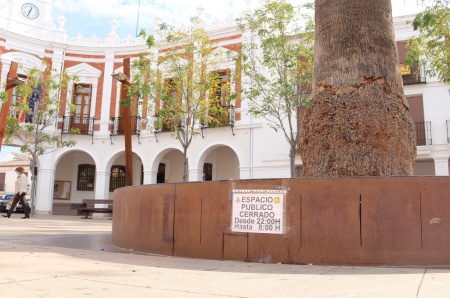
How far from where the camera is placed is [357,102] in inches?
214

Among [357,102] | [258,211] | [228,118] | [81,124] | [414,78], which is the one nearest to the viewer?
[258,211]

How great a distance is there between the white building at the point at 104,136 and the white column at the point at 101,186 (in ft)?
0.17

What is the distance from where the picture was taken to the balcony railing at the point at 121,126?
2214 centimetres

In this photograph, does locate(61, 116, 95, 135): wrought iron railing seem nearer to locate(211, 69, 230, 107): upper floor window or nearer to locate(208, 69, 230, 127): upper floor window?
locate(208, 69, 230, 127): upper floor window

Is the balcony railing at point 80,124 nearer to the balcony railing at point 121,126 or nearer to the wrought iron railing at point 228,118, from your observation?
the balcony railing at point 121,126

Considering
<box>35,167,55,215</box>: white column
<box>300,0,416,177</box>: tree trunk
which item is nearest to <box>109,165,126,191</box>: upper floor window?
<box>35,167,55,215</box>: white column

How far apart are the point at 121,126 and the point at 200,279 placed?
19.9 m

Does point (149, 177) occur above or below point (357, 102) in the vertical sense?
below

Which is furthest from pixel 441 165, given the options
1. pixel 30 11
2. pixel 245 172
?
pixel 30 11

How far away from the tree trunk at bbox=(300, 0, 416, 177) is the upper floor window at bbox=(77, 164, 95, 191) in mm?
21708

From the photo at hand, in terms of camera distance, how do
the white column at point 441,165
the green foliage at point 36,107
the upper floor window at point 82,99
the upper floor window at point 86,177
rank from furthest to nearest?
the upper floor window at point 86,177, the upper floor window at point 82,99, the green foliage at point 36,107, the white column at point 441,165

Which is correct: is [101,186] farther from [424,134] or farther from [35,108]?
[424,134]

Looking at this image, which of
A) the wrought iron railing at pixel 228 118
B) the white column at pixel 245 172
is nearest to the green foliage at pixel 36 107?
the wrought iron railing at pixel 228 118

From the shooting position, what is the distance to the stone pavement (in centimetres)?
291
